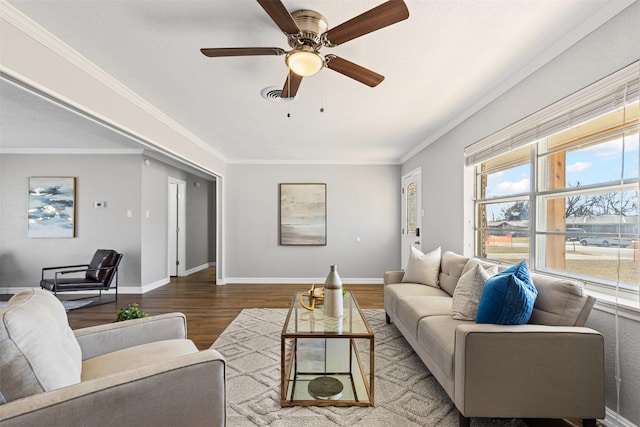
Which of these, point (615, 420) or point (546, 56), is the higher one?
point (546, 56)

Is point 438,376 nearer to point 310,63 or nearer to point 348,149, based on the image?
point 310,63

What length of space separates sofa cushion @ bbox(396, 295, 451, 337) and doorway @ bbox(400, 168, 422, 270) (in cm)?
202

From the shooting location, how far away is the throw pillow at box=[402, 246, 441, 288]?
334 cm

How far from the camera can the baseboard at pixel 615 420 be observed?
1663 millimetres

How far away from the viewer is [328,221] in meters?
5.88

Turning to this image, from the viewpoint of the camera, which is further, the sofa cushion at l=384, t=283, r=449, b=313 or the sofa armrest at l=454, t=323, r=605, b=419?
the sofa cushion at l=384, t=283, r=449, b=313

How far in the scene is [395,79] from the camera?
2.55 m

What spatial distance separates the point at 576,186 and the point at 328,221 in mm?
4081

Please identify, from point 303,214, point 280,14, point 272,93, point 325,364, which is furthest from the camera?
point 303,214

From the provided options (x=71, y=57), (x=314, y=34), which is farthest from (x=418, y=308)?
(x=71, y=57)

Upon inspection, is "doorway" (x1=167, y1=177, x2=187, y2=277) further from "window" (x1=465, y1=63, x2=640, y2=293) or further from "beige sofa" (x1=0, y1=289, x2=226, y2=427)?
"window" (x1=465, y1=63, x2=640, y2=293)

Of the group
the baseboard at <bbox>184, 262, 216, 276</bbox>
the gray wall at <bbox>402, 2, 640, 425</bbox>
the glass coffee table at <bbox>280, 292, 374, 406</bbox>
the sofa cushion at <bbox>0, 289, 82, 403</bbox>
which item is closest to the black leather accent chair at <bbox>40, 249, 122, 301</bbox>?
the baseboard at <bbox>184, 262, 216, 276</bbox>

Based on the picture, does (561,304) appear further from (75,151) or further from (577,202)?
(75,151)

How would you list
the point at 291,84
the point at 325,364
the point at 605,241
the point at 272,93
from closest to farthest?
the point at 605,241
the point at 291,84
the point at 325,364
the point at 272,93
